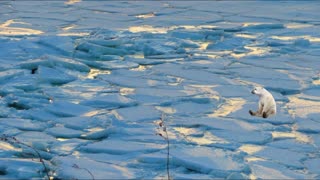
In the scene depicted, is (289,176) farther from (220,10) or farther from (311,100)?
(220,10)

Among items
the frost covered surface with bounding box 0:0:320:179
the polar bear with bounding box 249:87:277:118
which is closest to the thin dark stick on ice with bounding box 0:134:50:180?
the frost covered surface with bounding box 0:0:320:179

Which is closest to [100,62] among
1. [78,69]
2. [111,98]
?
[78,69]

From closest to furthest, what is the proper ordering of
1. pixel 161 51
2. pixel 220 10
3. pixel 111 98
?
pixel 111 98, pixel 161 51, pixel 220 10

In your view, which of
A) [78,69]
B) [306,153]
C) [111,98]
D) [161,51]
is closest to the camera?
[306,153]

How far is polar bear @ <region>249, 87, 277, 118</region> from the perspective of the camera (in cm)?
499

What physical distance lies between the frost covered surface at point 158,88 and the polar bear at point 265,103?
59 mm

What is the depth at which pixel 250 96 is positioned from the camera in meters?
5.62

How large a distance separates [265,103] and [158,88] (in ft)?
3.46

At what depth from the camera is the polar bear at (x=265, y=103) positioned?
4.99 metres

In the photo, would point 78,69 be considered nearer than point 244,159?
No

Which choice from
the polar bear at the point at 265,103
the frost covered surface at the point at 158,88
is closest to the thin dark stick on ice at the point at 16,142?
the frost covered surface at the point at 158,88

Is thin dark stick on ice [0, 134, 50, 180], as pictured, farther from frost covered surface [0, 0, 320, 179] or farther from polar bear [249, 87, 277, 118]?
polar bear [249, 87, 277, 118]

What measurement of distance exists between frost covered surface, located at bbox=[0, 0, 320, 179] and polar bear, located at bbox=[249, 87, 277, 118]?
0.06 m

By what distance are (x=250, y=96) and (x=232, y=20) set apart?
9.51ft
